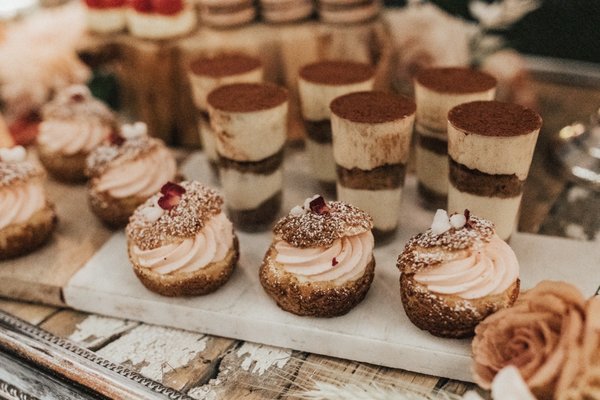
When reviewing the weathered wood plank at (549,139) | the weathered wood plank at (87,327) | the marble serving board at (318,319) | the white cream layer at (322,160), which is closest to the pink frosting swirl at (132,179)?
the marble serving board at (318,319)

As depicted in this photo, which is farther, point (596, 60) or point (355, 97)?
point (596, 60)

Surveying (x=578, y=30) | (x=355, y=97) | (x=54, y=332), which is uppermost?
(x=355, y=97)

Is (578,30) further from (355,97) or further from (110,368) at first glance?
(110,368)

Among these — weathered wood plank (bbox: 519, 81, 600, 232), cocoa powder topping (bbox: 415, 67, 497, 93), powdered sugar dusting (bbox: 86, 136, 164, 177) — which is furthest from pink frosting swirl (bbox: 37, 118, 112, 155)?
weathered wood plank (bbox: 519, 81, 600, 232)

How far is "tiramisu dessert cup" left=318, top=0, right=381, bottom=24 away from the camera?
2.70 metres

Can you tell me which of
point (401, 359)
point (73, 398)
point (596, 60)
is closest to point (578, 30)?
point (596, 60)

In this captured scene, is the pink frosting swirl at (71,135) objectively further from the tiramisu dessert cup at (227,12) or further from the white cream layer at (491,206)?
the white cream layer at (491,206)

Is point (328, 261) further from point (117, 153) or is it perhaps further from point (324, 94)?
point (117, 153)

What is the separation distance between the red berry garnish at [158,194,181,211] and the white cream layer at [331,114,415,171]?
0.51 metres

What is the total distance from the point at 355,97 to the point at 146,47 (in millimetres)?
1087

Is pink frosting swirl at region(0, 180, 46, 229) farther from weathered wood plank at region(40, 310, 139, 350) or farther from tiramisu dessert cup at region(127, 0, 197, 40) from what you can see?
tiramisu dessert cup at region(127, 0, 197, 40)

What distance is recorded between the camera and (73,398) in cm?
168

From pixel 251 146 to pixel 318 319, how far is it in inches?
23.6

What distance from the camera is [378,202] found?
2.09 meters
